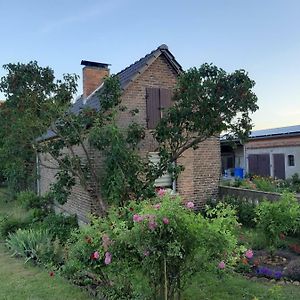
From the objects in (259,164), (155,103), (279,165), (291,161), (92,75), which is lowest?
(279,165)

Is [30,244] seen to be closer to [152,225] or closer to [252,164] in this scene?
[152,225]

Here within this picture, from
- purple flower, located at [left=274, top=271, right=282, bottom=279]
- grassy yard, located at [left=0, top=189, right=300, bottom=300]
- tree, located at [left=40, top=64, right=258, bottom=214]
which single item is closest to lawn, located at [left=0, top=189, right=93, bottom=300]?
grassy yard, located at [left=0, top=189, right=300, bottom=300]

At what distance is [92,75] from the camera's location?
14078mm

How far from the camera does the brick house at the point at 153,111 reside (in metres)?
12.1

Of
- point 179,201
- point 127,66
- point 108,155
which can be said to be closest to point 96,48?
point 127,66

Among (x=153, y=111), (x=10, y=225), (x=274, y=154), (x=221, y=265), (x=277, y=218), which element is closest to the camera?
(x=221, y=265)

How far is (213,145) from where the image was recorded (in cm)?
1381

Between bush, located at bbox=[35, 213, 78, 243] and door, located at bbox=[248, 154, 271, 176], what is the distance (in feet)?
58.5

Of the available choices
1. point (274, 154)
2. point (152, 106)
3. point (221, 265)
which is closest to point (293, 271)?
point (221, 265)

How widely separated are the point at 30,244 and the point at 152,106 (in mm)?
6078

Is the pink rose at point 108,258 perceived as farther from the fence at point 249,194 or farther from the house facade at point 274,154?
the house facade at point 274,154

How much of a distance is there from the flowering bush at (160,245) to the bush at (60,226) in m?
5.96

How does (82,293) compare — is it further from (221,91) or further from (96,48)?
(96,48)

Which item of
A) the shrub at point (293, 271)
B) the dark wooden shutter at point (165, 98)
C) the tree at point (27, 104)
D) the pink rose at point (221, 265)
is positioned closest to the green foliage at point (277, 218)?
the shrub at point (293, 271)
